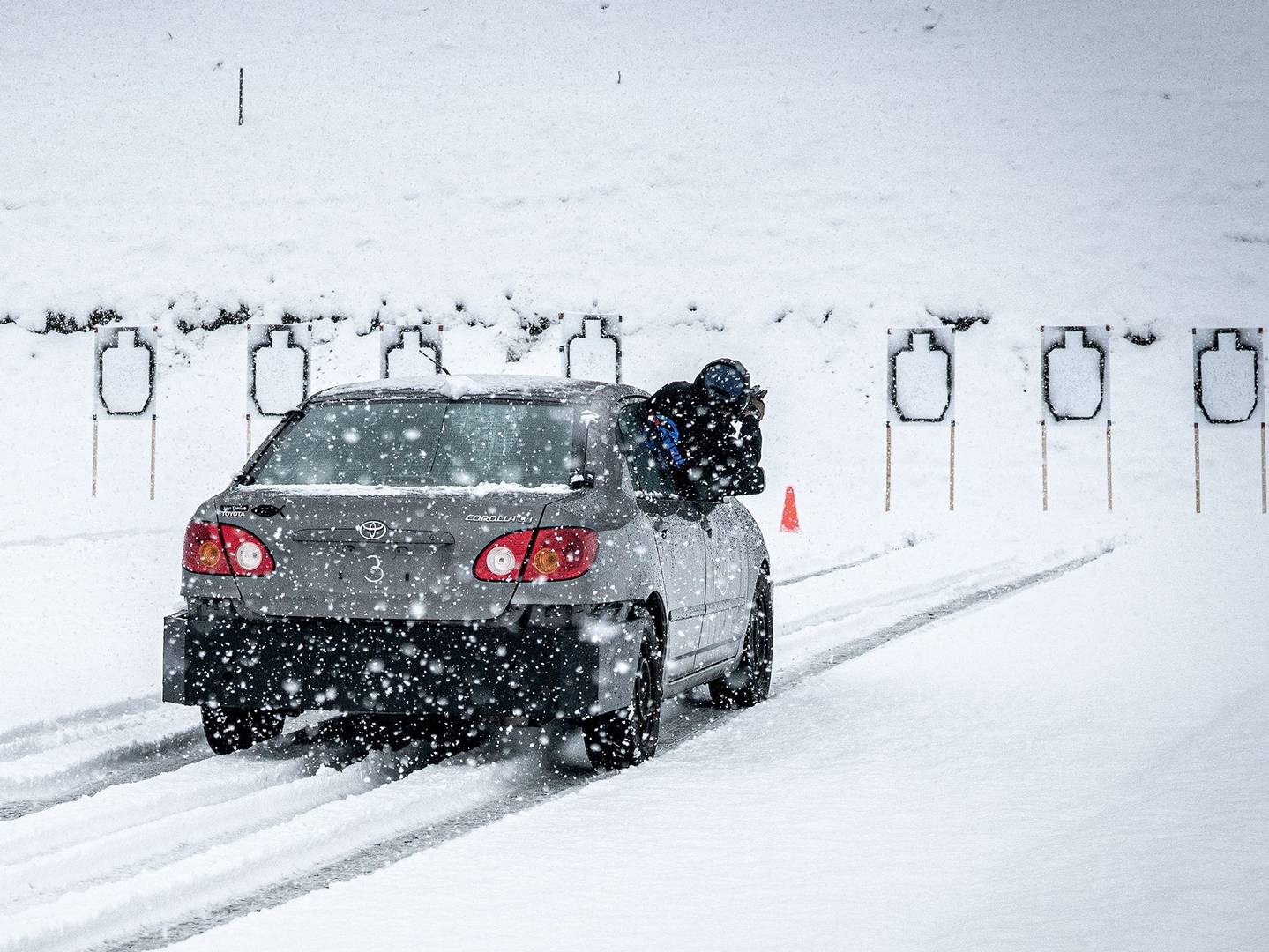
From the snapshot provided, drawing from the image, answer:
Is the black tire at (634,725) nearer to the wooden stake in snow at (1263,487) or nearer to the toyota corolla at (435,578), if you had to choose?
the toyota corolla at (435,578)

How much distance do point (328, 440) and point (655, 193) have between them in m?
31.1

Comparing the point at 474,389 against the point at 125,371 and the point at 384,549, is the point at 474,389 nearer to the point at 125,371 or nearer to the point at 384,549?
the point at 384,549

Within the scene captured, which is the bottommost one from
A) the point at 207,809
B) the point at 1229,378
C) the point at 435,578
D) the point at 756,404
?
the point at 207,809

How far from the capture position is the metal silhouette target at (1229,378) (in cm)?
3117

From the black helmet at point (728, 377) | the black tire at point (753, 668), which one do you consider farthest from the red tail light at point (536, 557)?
the black helmet at point (728, 377)

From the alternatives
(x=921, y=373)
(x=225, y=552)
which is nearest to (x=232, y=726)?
(x=225, y=552)

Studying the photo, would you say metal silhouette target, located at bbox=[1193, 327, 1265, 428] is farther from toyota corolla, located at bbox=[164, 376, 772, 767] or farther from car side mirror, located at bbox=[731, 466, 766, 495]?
toyota corolla, located at bbox=[164, 376, 772, 767]

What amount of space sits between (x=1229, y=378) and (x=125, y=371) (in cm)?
2079

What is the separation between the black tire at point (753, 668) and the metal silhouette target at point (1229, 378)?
22.8m

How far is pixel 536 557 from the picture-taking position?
6.36m

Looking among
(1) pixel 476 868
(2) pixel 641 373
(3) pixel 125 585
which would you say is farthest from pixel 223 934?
(2) pixel 641 373

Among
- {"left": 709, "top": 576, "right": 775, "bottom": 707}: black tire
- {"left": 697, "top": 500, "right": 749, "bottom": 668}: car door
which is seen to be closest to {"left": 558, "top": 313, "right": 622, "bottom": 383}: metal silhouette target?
{"left": 709, "top": 576, "right": 775, "bottom": 707}: black tire

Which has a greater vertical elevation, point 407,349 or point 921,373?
point 407,349

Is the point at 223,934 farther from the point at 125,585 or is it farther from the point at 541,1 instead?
the point at 541,1
